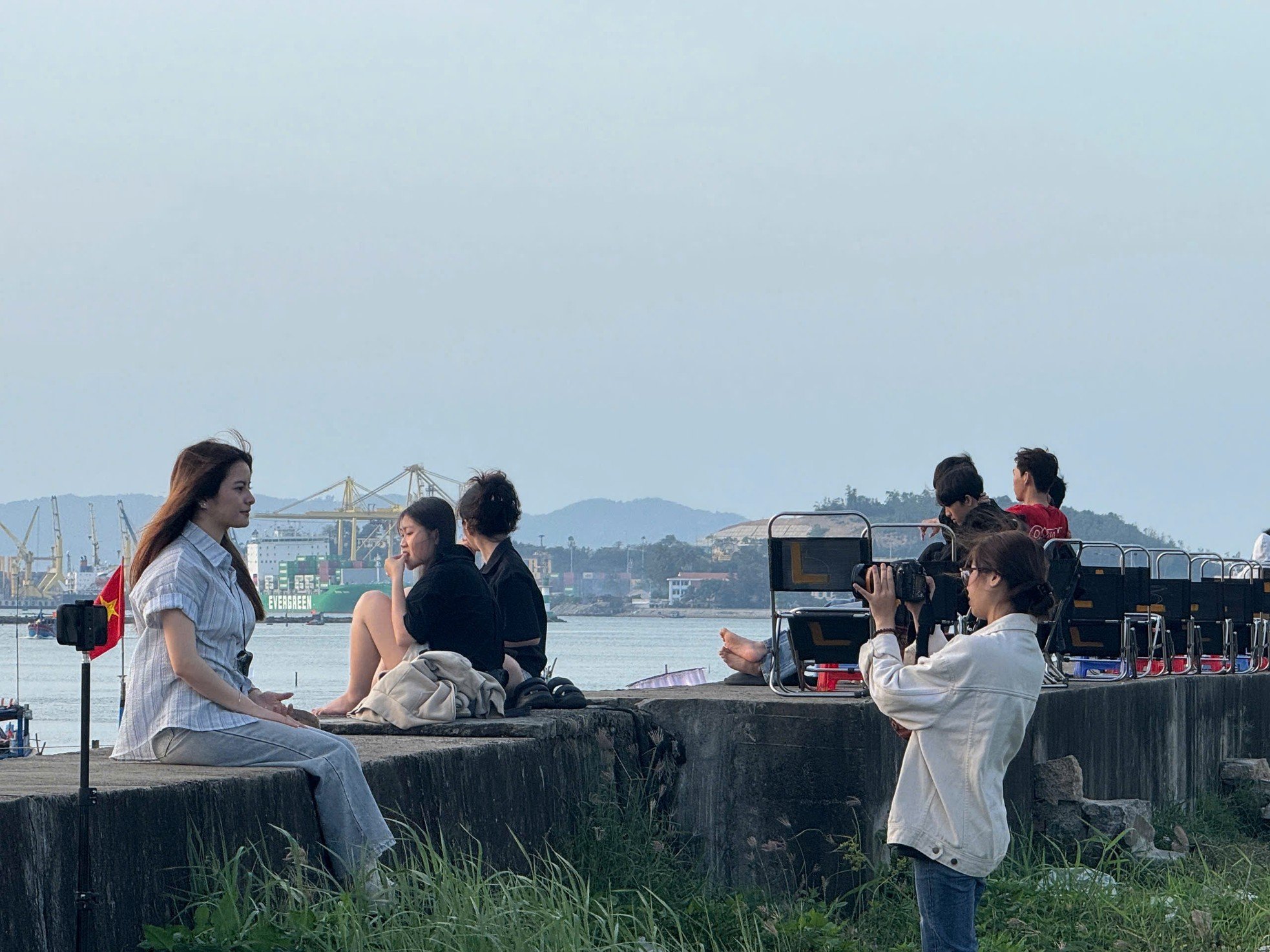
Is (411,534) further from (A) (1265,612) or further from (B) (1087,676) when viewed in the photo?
(A) (1265,612)

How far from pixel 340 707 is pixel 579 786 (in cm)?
99

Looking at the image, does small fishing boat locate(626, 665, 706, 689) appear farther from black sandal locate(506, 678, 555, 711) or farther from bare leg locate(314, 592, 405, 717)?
bare leg locate(314, 592, 405, 717)

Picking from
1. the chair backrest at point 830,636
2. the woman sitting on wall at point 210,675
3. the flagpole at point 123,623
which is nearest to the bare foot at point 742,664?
the chair backrest at point 830,636

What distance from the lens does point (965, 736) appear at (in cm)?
425

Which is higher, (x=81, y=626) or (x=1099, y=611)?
(x=81, y=626)

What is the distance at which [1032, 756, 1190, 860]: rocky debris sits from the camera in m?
8.03

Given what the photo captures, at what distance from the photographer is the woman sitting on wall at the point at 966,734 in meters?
4.21

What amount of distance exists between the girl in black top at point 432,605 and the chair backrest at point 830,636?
4.61ft

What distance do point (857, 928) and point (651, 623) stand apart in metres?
180

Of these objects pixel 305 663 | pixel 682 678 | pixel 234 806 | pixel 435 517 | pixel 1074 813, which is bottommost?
pixel 305 663

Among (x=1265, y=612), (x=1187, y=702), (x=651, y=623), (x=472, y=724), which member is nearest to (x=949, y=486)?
(x=472, y=724)

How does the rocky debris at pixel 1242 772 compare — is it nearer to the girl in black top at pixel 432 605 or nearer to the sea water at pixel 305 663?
the girl in black top at pixel 432 605

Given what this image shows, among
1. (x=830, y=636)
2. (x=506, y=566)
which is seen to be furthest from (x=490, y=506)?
(x=830, y=636)

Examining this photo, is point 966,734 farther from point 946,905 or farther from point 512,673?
point 512,673
